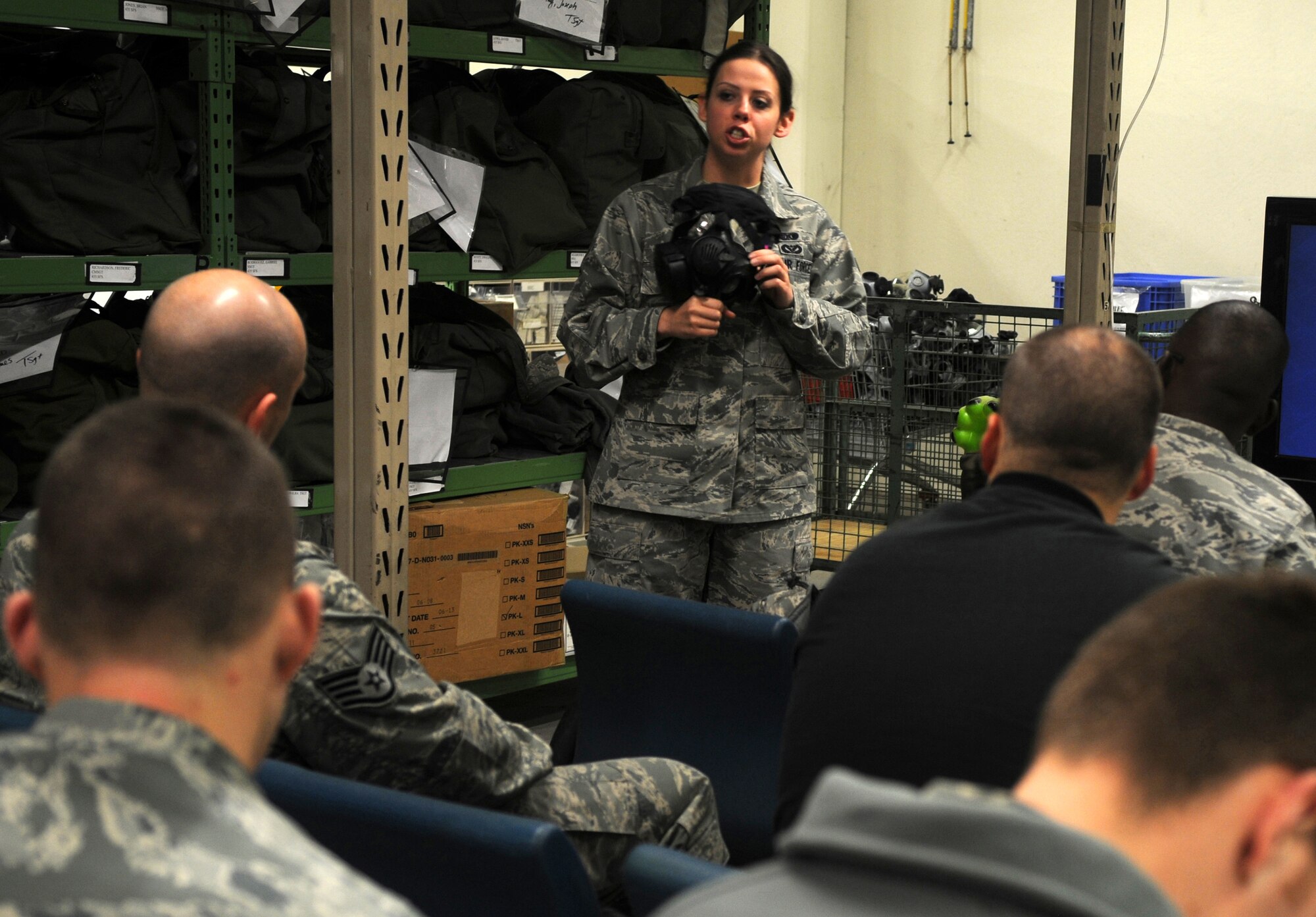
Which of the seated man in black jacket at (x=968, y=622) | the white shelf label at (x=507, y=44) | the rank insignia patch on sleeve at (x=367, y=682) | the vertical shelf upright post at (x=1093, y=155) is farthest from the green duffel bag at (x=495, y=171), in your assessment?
the seated man in black jacket at (x=968, y=622)

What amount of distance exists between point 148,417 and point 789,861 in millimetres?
490

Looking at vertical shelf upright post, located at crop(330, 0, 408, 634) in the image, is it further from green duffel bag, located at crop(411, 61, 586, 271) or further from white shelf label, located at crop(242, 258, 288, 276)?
green duffel bag, located at crop(411, 61, 586, 271)

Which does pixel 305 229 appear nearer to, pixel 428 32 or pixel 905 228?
pixel 428 32

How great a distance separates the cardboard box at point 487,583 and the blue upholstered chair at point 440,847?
80.2 inches

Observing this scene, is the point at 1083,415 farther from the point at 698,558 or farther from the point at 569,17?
the point at 569,17

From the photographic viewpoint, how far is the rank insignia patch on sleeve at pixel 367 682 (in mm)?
1506

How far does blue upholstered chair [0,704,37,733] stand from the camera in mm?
1580

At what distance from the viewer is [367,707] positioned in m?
1.52

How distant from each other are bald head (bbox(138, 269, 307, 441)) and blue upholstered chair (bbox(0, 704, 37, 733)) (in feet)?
1.32

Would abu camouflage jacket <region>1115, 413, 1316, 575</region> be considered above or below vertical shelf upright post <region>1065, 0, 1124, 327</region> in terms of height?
below

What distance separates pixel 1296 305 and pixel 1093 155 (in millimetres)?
495

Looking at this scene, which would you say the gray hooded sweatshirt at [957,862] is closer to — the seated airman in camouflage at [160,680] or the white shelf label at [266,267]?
the seated airman in camouflage at [160,680]

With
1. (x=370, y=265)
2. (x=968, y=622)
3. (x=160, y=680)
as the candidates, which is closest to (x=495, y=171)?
(x=370, y=265)

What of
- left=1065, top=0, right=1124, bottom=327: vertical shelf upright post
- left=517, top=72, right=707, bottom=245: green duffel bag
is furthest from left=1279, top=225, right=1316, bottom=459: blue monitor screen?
left=517, top=72, right=707, bottom=245: green duffel bag
